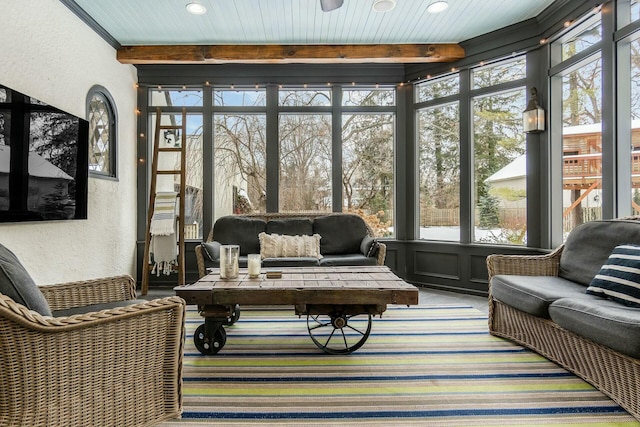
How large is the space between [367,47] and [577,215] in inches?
117

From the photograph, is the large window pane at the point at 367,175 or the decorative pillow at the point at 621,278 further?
the large window pane at the point at 367,175

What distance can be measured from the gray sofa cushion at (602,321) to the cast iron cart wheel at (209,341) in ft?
6.97

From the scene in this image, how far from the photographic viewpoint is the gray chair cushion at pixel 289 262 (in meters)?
3.72

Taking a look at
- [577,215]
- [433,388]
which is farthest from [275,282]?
[577,215]

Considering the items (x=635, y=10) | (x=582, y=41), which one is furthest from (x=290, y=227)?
(x=635, y=10)

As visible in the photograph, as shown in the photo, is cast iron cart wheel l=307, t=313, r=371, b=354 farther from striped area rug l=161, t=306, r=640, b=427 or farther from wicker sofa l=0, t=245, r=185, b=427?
wicker sofa l=0, t=245, r=185, b=427

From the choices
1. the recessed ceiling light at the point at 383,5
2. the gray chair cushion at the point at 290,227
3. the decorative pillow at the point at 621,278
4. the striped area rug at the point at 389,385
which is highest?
the recessed ceiling light at the point at 383,5

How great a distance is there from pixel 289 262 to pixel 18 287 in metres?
2.54

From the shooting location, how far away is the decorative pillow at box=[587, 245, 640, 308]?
2.04 m

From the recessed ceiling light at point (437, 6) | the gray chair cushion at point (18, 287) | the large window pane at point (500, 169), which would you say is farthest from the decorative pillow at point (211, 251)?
the recessed ceiling light at point (437, 6)

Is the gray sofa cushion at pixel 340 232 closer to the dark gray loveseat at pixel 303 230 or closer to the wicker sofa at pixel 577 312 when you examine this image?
the dark gray loveseat at pixel 303 230

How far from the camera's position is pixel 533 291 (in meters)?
2.34

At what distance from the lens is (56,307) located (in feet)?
6.42

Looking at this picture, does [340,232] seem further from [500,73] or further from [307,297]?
[500,73]
